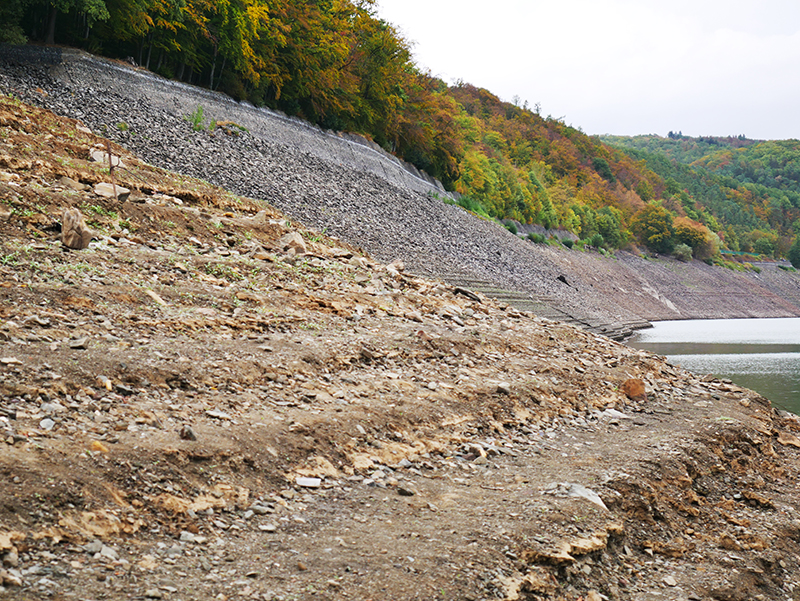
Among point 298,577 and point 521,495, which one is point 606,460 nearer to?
point 521,495

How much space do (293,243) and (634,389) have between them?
7.20 meters

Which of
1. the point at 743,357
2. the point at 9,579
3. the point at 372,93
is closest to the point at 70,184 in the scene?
the point at 9,579

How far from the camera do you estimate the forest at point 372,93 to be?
68.3 ft

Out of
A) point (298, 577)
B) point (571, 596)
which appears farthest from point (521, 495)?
point (298, 577)

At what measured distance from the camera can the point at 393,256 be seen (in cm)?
1958

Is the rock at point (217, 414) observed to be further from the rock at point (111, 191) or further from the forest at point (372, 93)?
the forest at point (372, 93)

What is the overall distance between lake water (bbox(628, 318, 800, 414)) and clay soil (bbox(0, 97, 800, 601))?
379 centimetres

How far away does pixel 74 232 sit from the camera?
8.67 m

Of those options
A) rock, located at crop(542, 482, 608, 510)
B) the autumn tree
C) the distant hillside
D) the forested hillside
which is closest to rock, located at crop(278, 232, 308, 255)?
rock, located at crop(542, 482, 608, 510)

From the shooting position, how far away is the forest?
20.8 meters

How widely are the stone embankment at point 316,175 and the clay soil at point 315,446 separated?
7087mm

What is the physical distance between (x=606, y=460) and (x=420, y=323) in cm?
453

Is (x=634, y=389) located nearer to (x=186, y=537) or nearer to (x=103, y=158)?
(x=186, y=537)

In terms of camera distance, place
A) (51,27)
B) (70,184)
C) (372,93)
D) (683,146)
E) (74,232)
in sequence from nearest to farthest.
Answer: (74,232), (70,184), (51,27), (372,93), (683,146)
